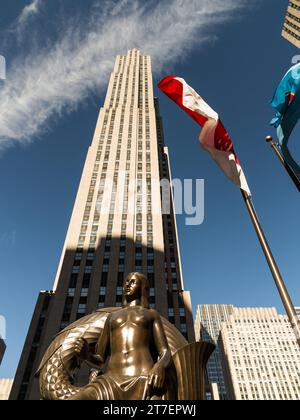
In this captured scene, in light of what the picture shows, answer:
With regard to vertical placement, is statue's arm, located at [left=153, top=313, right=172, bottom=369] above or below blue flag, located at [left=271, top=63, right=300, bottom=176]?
below

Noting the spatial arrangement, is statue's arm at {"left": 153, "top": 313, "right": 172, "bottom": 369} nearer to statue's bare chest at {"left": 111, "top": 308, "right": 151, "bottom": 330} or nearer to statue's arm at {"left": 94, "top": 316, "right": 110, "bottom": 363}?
statue's bare chest at {"left": 111, "top": 308, "right": 151, "bottom": 330}

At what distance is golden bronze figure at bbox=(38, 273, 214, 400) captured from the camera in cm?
357

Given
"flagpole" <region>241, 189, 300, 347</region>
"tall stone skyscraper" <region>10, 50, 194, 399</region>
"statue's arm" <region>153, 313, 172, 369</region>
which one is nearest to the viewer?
"statue's arm" <region>153, 313, 172, 369</region>

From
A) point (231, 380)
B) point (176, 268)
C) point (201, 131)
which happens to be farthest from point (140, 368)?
point (231, 380)

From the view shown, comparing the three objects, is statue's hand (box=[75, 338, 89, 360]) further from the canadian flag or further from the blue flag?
the blue flag

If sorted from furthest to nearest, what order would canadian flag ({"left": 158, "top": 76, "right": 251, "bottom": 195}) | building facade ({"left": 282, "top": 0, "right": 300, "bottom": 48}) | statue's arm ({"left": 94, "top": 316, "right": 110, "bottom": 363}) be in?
building facade ({"left": 282, "top": 0, "right": 300, "bottom": 48}), canadian flag ({"left": 158, "top": 76, "right": 251, "bottom": 195}), statue's arm ({"left": 94, "top": 316, "right": 110, "bottom": 363})

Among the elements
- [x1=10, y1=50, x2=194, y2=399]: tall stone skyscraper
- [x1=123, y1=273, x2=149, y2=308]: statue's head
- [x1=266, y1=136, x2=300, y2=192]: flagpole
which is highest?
[x1=10, y1=50, x2=194, y2=399]: tall stone skyscraper

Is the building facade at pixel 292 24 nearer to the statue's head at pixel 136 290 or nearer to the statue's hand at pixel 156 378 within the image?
the statue's head at pixel 136 290

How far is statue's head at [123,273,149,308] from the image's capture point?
4949mm

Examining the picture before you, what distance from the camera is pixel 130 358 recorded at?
4035 mm

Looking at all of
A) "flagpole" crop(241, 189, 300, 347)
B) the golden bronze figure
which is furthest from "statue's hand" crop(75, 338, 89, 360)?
"flagpole" crop(241, 189, 300, 347)

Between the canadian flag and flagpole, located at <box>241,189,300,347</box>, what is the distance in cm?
79

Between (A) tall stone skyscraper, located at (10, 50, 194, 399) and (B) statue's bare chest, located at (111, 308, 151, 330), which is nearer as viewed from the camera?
(B) statue's bare chest, located at (111, 308, 151, 330)

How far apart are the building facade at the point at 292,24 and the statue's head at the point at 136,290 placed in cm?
6312
